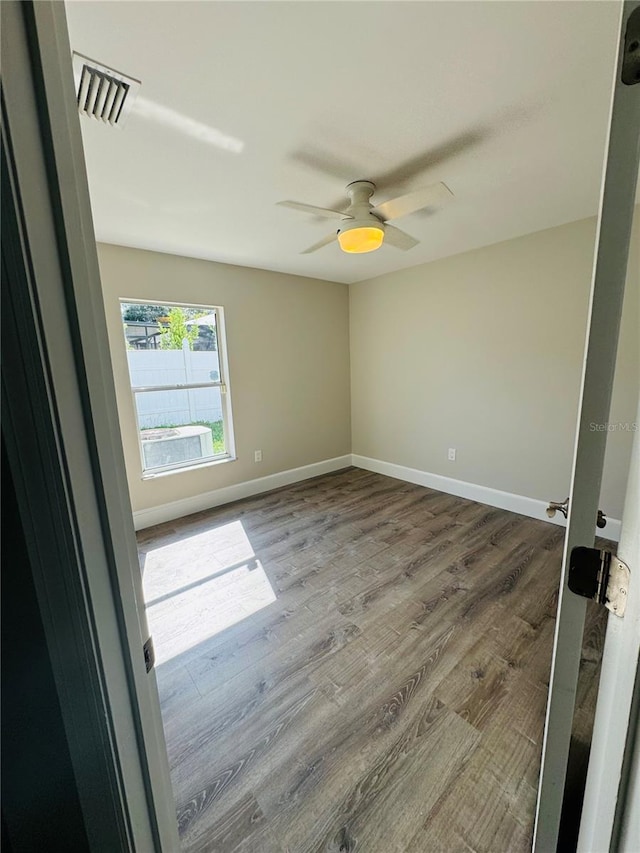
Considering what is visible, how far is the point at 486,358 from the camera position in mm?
3260

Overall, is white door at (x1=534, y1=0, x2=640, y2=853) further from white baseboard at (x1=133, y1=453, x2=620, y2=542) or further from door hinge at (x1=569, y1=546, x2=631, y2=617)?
white baseboard at (x1=133, y1=453, x2=620, y2=542)

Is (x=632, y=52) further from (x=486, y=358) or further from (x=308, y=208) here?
(x=486, y=358)

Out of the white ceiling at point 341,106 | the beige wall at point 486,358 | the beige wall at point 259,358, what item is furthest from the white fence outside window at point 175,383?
→ the beige wall at point 486,358

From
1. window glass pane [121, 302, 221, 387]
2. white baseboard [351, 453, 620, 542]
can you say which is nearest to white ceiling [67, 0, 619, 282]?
window glass pane [121, 302, 221, 387]

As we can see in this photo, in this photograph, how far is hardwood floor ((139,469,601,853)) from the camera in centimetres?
112

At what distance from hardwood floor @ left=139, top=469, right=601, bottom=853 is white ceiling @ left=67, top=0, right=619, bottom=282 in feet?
6.35

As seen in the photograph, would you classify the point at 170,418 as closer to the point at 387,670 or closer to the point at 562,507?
the point at 387,670

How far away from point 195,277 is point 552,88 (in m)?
2.82

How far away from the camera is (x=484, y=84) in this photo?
131 centimetres

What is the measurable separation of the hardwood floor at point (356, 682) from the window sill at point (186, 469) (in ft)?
1.82

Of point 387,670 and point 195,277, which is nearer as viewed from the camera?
point 387,670

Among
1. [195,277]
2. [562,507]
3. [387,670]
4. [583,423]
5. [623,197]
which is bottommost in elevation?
[387,670]

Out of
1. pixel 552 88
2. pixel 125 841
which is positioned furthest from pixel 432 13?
pixel 125 841

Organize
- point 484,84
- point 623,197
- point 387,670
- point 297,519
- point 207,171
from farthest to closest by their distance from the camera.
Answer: point 297,519 → point 207,171 → point 387,670 → point 484,84 → point 623,197
